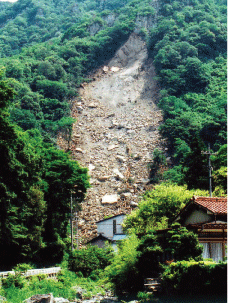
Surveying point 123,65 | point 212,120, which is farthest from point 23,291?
point 123,65

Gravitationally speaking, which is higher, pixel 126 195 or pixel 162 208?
pixel 126 195

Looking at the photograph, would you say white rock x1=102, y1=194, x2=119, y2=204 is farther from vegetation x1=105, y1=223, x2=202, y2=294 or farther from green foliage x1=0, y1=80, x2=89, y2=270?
vegetation x1=105, y1=223, x2=202, y2=294

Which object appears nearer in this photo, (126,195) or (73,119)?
(126,195)

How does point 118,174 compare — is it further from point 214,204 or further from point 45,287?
point 214,204

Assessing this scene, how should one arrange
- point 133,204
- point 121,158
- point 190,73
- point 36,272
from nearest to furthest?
point 36,272 < point 133,204 < point 121,158 < point 190,73

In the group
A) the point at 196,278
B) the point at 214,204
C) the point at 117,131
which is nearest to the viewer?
the point at 196,278

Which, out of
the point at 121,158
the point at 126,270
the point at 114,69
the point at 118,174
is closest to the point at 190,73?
A: the point at 114,69

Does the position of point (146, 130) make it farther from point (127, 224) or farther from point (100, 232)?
point (127, 224)

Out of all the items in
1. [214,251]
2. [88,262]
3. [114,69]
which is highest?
[114,69]
